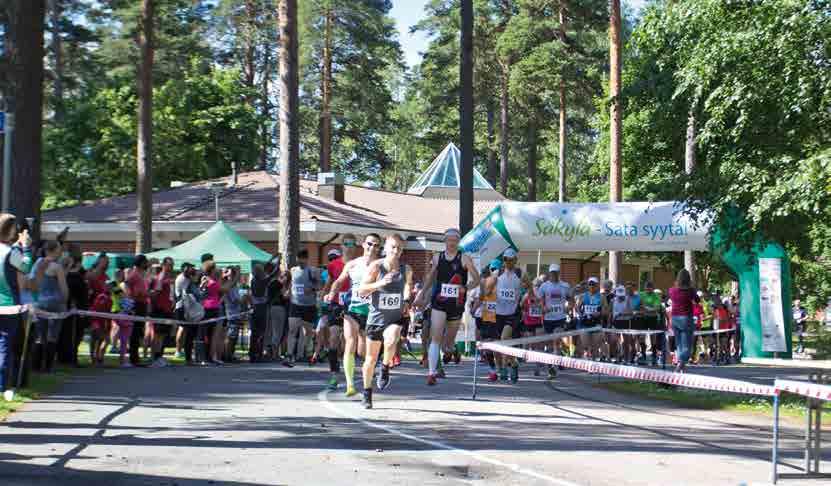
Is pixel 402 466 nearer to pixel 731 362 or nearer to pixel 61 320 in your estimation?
pixel 61 320

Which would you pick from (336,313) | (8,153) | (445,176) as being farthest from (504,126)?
(8,153)

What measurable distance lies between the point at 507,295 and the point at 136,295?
6.30 meters

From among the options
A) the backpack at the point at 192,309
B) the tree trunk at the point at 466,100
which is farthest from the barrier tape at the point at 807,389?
the tree trunk at the point at 466,100

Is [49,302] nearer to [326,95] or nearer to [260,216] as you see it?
[260,216]

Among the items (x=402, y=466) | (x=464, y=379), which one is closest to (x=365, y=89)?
(x=464, y=379)

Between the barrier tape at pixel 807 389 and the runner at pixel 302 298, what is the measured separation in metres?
13.2

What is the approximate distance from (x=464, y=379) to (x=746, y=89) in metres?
6.30

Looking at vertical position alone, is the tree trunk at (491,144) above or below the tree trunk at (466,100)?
above

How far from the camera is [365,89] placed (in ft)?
192

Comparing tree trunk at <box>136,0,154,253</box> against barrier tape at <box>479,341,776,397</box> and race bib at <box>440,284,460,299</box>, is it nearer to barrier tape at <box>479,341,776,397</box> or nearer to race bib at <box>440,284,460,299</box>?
race bib at <box>440,284,460,299</box>

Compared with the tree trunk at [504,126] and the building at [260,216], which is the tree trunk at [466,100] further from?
the tree trunk at [504,126]

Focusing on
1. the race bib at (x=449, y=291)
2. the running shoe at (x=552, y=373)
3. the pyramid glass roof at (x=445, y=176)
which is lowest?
the running shoe at (x=552, y=373)

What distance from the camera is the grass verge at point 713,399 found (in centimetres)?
1639

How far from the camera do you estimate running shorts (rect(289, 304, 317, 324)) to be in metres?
22.0
